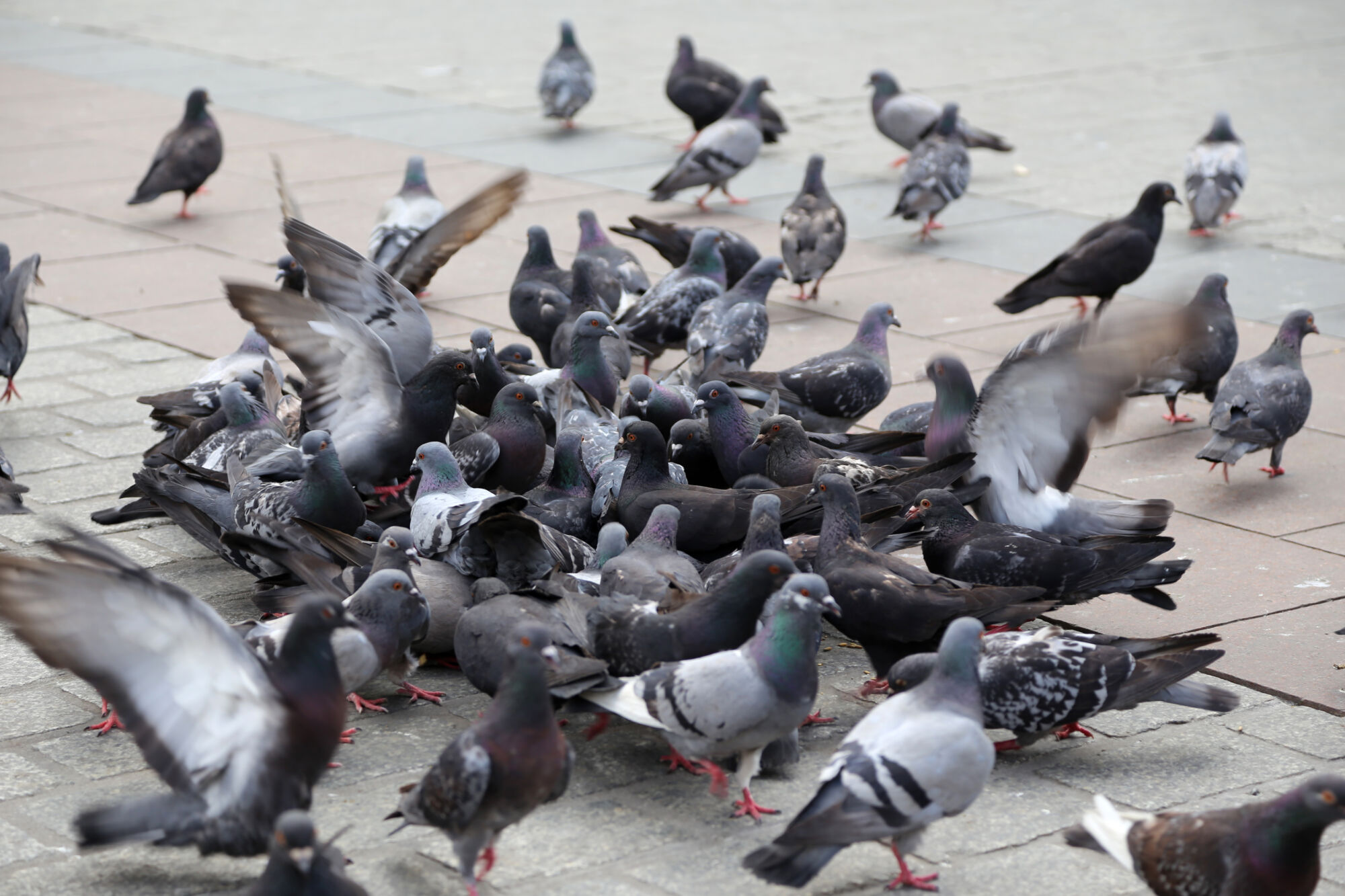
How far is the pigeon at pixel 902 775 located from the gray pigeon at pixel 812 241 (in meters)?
5.76

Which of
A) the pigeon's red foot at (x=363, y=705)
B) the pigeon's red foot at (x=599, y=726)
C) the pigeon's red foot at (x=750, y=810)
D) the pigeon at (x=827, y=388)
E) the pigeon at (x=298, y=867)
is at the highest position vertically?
the pigeon at (x=827, y=388)

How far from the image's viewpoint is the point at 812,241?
377 inches

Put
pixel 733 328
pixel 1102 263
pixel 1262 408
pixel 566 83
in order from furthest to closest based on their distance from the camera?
pixel 566 83 → pixel 1102 263 → pixel 733 328 → pixel 1262 408

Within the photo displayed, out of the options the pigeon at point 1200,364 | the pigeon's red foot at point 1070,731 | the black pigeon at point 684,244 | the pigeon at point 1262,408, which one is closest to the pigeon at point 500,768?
the pigeon's red foot at point 1070,731

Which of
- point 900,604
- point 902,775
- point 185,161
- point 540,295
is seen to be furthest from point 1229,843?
point 185,161

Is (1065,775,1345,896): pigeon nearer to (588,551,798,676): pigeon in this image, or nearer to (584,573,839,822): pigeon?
(584,573,839,822): pigeon

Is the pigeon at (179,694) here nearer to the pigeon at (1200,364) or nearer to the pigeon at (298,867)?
the pigeon at (298,867)

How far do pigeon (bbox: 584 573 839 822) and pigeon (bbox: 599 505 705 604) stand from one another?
28.7 inches

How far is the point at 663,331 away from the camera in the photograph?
27.8 feet

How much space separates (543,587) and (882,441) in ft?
6.75

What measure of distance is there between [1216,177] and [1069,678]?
753 centimetres

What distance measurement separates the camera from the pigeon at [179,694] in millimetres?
3736

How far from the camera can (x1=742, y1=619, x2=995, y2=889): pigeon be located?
3.70 m

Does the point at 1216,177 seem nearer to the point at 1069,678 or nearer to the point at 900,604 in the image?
the point at 900,604
